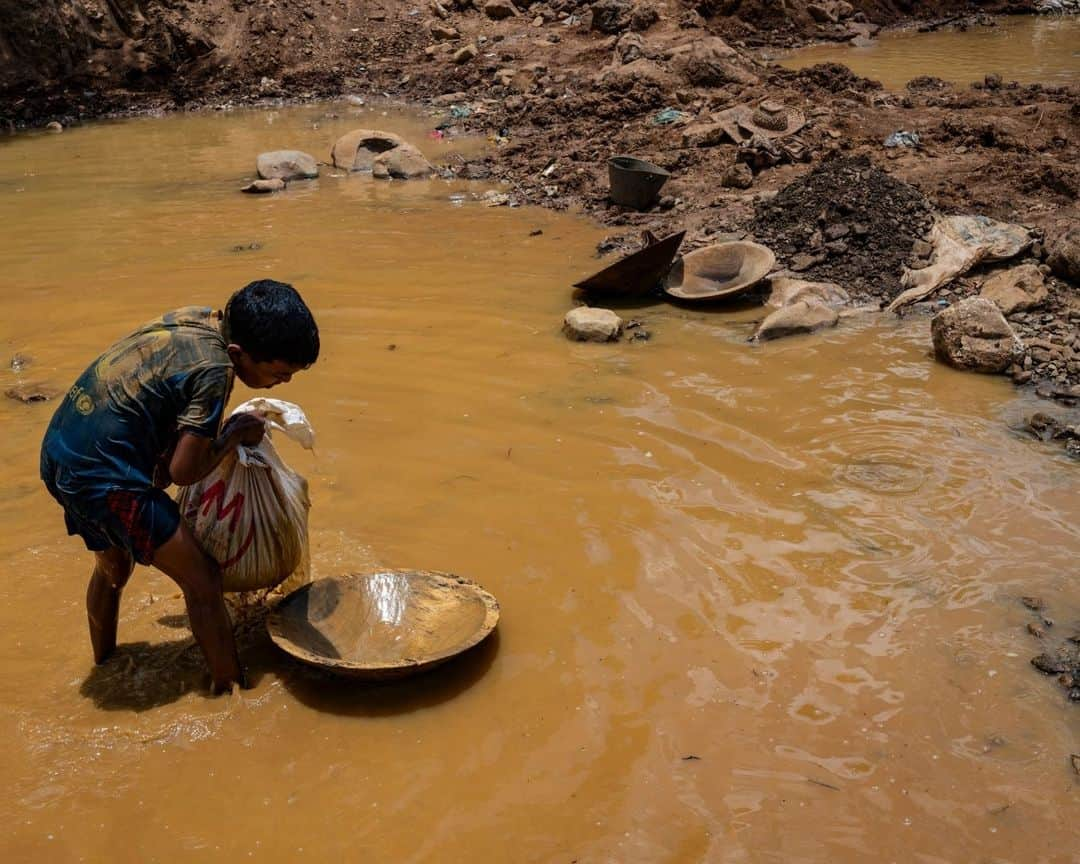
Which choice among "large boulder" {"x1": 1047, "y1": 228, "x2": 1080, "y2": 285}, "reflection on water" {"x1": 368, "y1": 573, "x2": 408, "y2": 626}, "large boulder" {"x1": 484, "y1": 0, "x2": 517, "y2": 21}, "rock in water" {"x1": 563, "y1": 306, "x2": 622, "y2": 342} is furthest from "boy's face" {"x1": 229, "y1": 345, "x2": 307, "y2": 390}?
"large boulder" {"x1": 484, "y1": 0, "x2": 517, "y2": 21}

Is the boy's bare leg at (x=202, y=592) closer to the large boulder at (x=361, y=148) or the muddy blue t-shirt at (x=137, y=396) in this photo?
the muddy blue t-shirt at (x=137, y=396)

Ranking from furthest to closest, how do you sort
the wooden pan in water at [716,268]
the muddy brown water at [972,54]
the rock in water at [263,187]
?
the muddy brown water at [972,54] < the rock in water at [263,187] < the wooden pan in water at [716,268]

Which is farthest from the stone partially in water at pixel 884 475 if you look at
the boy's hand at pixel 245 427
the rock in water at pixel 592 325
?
the boy's hand at pixel 245 427

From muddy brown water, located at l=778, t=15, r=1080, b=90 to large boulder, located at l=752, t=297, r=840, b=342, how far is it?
809cm

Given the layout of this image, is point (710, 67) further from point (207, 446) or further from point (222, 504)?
point (207, 446)

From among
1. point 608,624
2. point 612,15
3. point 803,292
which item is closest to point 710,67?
point 612,15

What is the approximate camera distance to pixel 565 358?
553 centimetres

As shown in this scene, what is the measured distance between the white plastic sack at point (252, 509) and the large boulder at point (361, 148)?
768 cm

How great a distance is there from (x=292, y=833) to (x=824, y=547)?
231 centimetres

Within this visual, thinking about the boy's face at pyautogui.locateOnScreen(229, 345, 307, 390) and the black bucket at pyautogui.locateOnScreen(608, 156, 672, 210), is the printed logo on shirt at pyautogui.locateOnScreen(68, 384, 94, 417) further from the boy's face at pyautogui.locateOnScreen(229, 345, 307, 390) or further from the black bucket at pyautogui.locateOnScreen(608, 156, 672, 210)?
the black bucket at pyautogui.locateOnScreen(608, 156, 672, 210)

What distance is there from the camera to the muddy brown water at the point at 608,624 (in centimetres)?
262

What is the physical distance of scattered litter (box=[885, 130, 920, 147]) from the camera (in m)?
8.66

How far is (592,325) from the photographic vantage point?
5695 mm

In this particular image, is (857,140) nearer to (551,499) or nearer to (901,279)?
(901,279)
